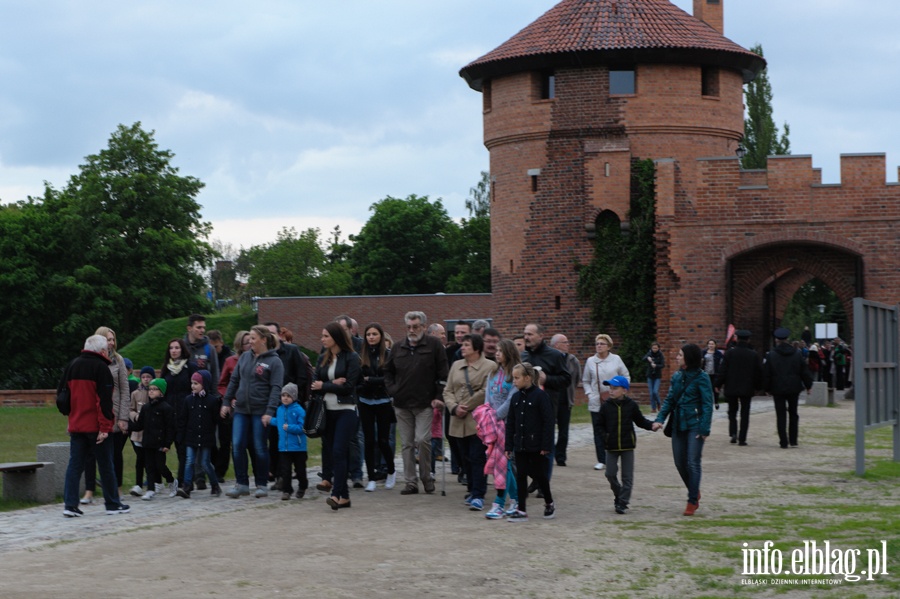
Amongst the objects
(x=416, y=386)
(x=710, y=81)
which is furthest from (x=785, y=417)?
(x=710, y=81)

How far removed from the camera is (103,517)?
1322 centimetres

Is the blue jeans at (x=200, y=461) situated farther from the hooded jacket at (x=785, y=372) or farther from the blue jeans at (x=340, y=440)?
the hooded jacket at (x=785, y=372)

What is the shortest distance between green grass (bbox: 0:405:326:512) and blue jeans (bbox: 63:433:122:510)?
116 cm

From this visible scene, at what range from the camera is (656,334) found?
1457 inches

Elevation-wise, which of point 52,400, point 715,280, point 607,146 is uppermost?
point 607,146

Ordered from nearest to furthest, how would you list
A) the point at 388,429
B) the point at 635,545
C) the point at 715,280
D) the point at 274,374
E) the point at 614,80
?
the point at 635,545 < the point at 274,374 < the point at 388,429 < the point at 715,280 < the point at 614,80

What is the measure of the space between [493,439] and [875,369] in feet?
22.3

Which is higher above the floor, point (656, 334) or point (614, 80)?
point (614, 80)

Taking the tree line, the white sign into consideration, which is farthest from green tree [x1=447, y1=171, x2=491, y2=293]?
the white sign

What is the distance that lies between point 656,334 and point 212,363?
23.2m

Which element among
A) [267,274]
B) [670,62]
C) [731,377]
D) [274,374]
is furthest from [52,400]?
[267,274]

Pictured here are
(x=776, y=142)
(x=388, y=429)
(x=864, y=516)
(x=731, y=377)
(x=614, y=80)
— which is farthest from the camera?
(x=776, y=142)

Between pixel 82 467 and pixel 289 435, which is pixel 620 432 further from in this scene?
pixel 82 467

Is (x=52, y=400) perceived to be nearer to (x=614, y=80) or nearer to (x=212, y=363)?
(x=614, y=80)
